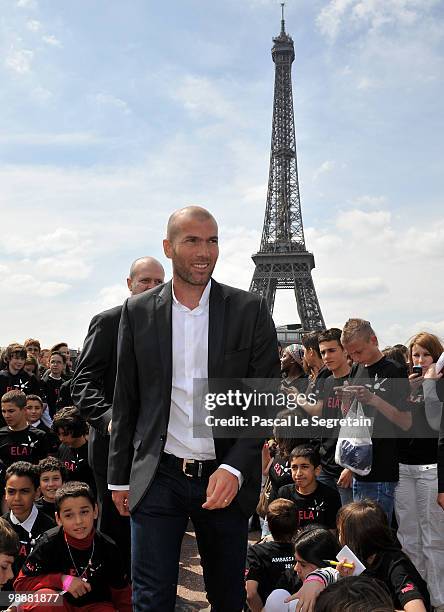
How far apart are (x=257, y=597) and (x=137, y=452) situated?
1.89 metres

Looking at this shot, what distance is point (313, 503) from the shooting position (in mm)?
5305

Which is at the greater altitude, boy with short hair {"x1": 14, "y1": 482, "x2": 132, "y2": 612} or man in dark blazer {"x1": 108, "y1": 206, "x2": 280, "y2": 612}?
man in dark blazer {"x1": 108, "y1": 206, "x2": 280, "y2": 612}

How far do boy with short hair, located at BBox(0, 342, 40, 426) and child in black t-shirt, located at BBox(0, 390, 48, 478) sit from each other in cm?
161

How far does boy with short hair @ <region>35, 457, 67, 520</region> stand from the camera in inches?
219

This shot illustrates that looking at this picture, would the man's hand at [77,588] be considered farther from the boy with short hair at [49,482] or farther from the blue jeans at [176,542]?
the boy with short hair at [49,482]

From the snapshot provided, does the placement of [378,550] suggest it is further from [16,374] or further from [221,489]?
[16,374]

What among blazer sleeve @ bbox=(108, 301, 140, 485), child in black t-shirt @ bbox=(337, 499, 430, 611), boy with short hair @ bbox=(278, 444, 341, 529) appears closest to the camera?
blazer sleeve @ bbox=(108, 301, 140, 485)

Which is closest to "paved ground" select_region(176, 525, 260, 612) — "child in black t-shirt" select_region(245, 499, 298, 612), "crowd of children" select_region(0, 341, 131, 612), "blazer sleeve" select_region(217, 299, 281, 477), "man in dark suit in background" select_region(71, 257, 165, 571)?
"child in black t-shirt" select_region(245, 499, 298, 612)

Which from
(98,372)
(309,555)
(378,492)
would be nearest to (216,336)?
(98,372)

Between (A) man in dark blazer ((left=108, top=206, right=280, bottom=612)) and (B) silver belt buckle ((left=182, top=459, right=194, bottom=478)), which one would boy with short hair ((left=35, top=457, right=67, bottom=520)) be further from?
(B) silver belt buckle ((left=182, top=459, right=194, bottom=478))

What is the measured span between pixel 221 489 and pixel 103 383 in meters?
Answer: 1.53

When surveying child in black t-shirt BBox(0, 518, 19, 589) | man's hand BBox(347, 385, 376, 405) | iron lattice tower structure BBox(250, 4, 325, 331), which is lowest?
child in black t-shirt BBox(0, 518, 19, 589)

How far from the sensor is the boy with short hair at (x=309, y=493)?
524cm

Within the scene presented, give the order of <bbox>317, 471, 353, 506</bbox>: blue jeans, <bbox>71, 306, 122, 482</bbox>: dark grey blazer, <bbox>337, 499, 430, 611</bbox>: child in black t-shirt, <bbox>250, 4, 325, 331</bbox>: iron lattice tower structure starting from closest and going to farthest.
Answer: <bbox>337, 499, 430, 611</bbox>: child in black t-shirt
<bbox>71, 306, 122, 482</bbox>: dark grey blazer
<bbox>317, 471, 353, 506</bbox>: blue jeans
<bbox>250, 4, 325, 331</bbox>: iron lattice tower structure
